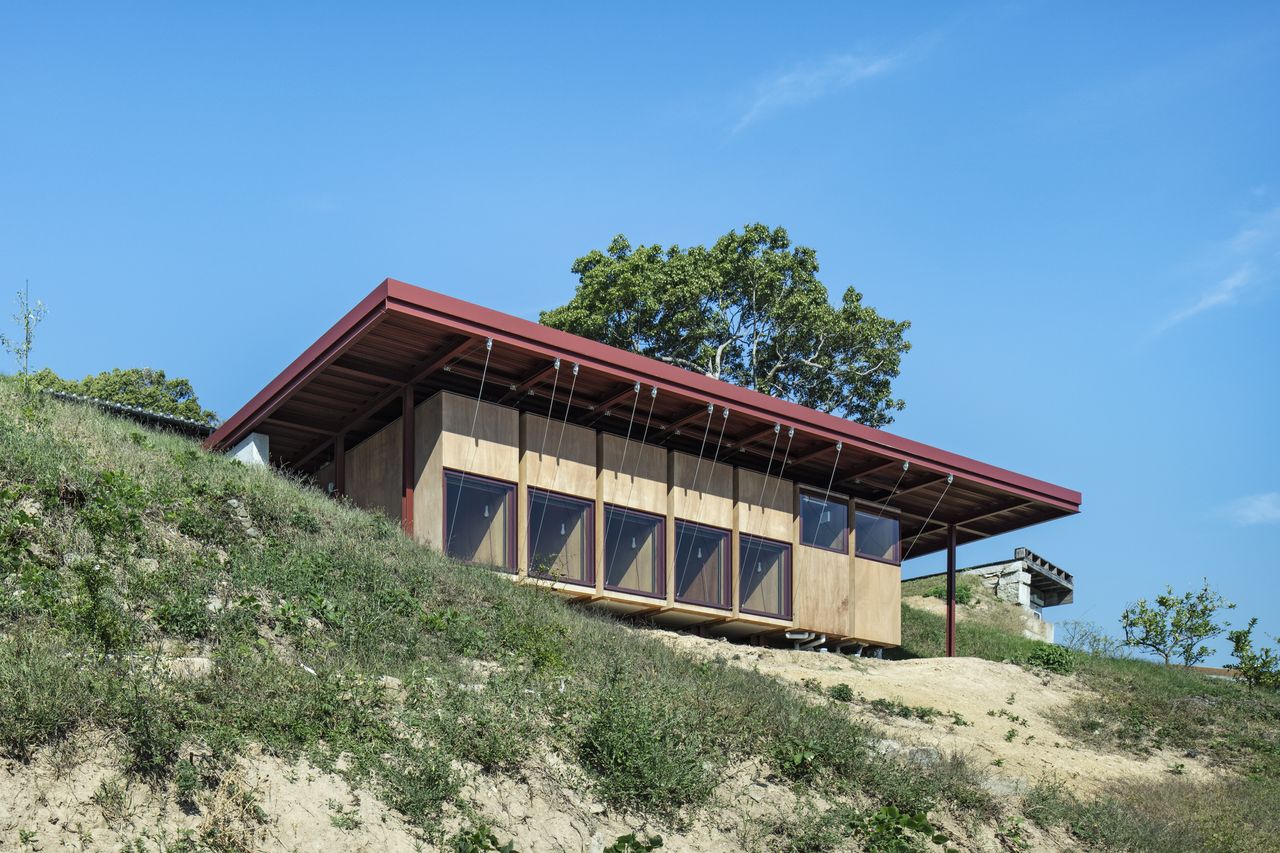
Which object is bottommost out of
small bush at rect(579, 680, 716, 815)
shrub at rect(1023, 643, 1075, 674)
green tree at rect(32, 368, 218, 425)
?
small bush at rect(579, 680, 716, 815)

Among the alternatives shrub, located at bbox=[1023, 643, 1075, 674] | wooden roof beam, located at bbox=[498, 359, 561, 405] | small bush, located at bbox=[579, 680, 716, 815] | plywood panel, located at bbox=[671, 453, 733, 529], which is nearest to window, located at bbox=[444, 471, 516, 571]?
wooden roof beam, located at bbox=[498, 359, 561, 405]

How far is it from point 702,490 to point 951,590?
7.63 m

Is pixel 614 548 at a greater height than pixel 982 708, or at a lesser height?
greater

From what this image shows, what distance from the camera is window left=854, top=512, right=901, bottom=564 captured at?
25455 millimetres

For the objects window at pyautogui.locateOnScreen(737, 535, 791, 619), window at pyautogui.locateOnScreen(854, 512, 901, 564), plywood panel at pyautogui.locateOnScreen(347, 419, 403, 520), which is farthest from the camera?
window at pyautogui.locateOnScreen(854, 512, 901, 564)

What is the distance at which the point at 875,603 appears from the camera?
25.2m

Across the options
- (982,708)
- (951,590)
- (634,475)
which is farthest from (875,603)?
(634,475)

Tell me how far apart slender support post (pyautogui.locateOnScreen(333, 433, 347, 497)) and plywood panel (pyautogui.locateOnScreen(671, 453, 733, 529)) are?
5.82 metres

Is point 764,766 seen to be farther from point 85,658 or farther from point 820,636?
point 820,636

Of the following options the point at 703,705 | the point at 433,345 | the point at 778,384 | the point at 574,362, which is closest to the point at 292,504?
the point at 433,345

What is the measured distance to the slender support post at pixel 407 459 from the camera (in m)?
19.9

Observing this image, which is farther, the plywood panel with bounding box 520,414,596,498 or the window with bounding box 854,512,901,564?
the window with bounding box 854,512,901,564

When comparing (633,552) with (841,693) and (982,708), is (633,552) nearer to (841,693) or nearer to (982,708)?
(841,693)

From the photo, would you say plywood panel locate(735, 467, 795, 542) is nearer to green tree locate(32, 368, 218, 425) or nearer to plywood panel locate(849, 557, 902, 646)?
plywood panel locate(849, 557, 902, 646)
